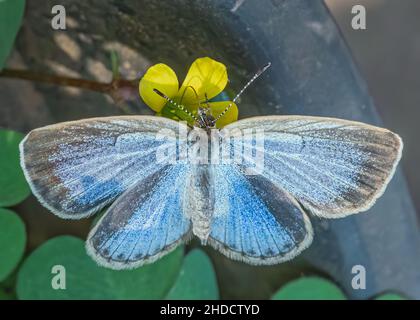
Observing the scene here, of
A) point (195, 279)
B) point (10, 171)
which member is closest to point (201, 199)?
point (195, 279)

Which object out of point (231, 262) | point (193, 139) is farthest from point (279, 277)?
point (193, 139)

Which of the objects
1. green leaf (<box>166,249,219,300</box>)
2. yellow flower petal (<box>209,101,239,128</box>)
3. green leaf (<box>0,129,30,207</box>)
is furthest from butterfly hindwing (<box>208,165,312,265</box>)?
green leaf (<box>0,129,30,207</box>)

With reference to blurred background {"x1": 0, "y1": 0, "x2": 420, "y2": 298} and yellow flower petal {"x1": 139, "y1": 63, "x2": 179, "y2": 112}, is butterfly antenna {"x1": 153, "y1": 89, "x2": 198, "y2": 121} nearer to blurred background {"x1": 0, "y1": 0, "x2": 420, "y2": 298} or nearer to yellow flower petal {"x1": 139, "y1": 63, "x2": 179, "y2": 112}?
yellow flower petal {"x1": 139, "y1": 63, "x2": 179, "y2": 112}

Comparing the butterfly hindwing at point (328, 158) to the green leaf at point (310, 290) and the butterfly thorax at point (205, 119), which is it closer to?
the butterfly thorax at point (205, 119)

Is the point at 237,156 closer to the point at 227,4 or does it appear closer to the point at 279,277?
the point at 227,4

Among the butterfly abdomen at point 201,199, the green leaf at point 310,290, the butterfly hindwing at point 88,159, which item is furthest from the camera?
the green leaf at point 310,290

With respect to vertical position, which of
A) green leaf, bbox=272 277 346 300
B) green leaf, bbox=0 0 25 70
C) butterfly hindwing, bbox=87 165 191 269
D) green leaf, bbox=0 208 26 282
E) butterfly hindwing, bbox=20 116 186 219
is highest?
green leaf, bbox=0 0 25 70

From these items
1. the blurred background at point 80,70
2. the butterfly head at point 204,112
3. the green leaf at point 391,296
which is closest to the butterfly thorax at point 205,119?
the butterfly head at point 204,112
